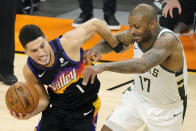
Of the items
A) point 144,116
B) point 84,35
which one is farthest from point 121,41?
point 144,116

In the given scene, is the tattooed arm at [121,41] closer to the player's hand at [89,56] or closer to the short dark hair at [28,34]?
the player's hand at [89,56]

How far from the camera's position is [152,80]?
348 cm

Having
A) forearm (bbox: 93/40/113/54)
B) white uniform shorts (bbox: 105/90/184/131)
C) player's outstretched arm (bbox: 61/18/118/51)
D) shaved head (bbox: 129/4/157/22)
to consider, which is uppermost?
shaved head (bbox: 129/4/157/22)

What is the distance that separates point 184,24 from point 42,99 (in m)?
4.72

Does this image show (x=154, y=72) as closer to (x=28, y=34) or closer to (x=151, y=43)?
(x=151, y=43)

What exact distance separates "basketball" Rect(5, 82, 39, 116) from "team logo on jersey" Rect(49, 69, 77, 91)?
20 centimetres

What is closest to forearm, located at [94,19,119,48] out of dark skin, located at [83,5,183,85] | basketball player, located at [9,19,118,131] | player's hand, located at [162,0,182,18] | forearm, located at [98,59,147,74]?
basketball player, located at [9,19,118,131]

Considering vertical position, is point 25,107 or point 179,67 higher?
point 179,67

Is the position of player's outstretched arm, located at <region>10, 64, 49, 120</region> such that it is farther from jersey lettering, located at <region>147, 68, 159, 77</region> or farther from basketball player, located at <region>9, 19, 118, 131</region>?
jersey lettering, located at <region>147, 68, 159, 77</region>

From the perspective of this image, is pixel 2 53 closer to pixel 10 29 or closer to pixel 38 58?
pixel 10 29

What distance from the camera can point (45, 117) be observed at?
144 inches

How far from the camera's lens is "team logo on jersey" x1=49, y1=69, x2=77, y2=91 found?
345cm

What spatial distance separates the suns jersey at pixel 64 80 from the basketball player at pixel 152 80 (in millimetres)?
362

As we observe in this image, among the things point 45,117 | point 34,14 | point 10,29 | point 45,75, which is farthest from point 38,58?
point 34,14
